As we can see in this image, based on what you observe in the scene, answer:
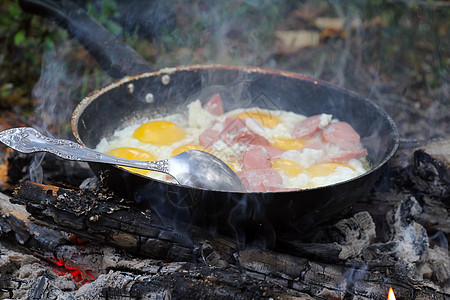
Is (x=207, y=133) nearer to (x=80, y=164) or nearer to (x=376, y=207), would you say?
(x=80, y=164)

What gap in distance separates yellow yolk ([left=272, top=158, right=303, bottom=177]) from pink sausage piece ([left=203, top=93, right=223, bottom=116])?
89 centimetres

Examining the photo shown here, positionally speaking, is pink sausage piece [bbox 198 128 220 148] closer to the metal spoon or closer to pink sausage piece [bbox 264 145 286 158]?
pink sausage piece [bbox 264 145 286 158]

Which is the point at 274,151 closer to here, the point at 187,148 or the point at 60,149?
the point at 187,148

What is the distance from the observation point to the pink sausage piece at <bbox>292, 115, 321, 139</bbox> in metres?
3.02

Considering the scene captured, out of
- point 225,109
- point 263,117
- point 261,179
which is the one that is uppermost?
point 225,109

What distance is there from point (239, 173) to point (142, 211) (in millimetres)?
632

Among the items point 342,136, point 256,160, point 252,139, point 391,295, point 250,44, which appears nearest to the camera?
point 391,295

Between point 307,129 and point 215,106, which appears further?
point 215,106

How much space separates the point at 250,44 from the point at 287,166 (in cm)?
379

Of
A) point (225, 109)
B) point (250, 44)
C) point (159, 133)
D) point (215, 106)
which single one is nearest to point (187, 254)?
point (159, 133)

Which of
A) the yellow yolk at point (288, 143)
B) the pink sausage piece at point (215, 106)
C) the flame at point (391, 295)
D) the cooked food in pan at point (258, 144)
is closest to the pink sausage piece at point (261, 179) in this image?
the cooked food in pan at point (258, 144)

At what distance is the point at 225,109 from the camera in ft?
11.8

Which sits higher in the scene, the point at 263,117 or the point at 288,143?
the point at 263,117

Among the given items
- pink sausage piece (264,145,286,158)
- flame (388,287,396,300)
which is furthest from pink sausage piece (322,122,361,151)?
flame (388,287,396,300)
